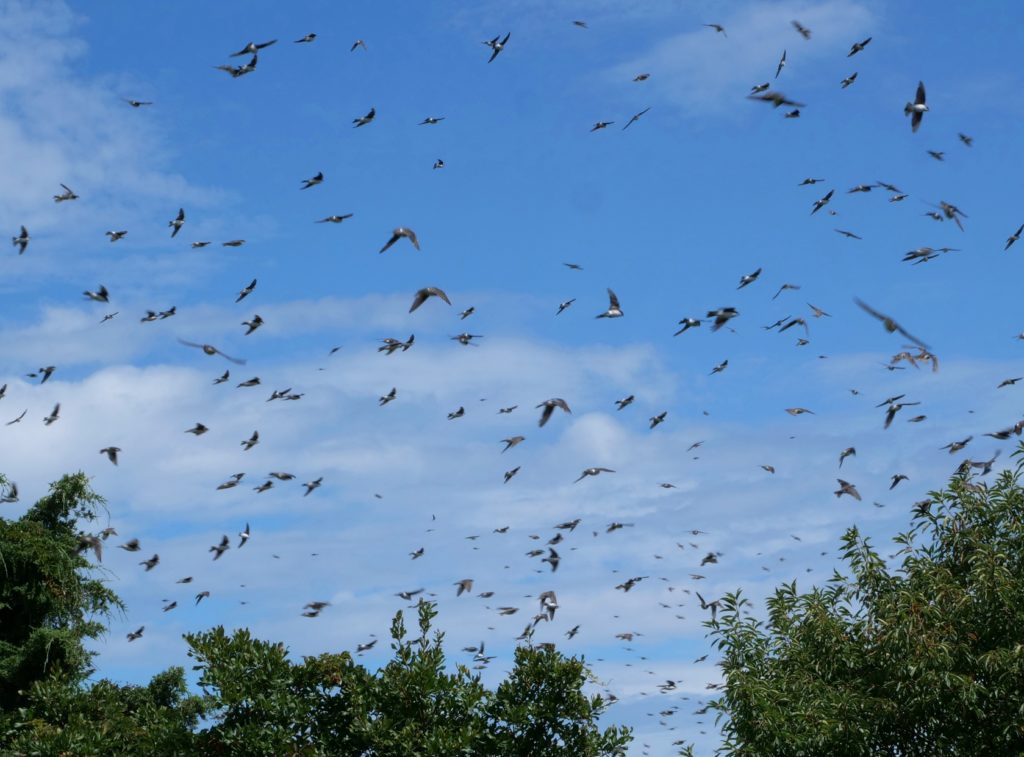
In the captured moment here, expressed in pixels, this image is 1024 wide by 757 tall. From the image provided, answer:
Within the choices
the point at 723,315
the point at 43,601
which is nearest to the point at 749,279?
the point at 723,315

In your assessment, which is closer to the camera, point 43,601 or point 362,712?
point 362,712

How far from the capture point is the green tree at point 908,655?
22.3m

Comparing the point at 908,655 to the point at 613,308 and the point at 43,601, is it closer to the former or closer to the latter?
the point at 613,308

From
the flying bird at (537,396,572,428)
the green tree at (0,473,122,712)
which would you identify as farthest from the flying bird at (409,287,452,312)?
the green tree at (0,473,122,712)

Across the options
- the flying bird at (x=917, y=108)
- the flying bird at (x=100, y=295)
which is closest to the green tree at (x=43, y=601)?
the flying bird at (x=100, y=295)

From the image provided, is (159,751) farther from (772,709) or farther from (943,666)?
(943,666)

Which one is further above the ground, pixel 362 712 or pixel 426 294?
pixel 426 294

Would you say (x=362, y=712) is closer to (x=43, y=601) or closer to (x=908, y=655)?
(x=908, y=655)

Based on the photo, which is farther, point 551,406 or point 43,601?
point 43,601

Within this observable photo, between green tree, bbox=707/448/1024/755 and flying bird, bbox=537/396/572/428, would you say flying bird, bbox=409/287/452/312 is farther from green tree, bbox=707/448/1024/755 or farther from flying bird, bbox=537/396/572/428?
green tree, bbox=707/448/1024/755

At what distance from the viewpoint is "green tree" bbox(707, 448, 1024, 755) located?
22.3m

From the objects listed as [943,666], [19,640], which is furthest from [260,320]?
[943,666]

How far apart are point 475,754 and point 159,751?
6.02m

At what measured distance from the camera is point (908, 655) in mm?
22516
